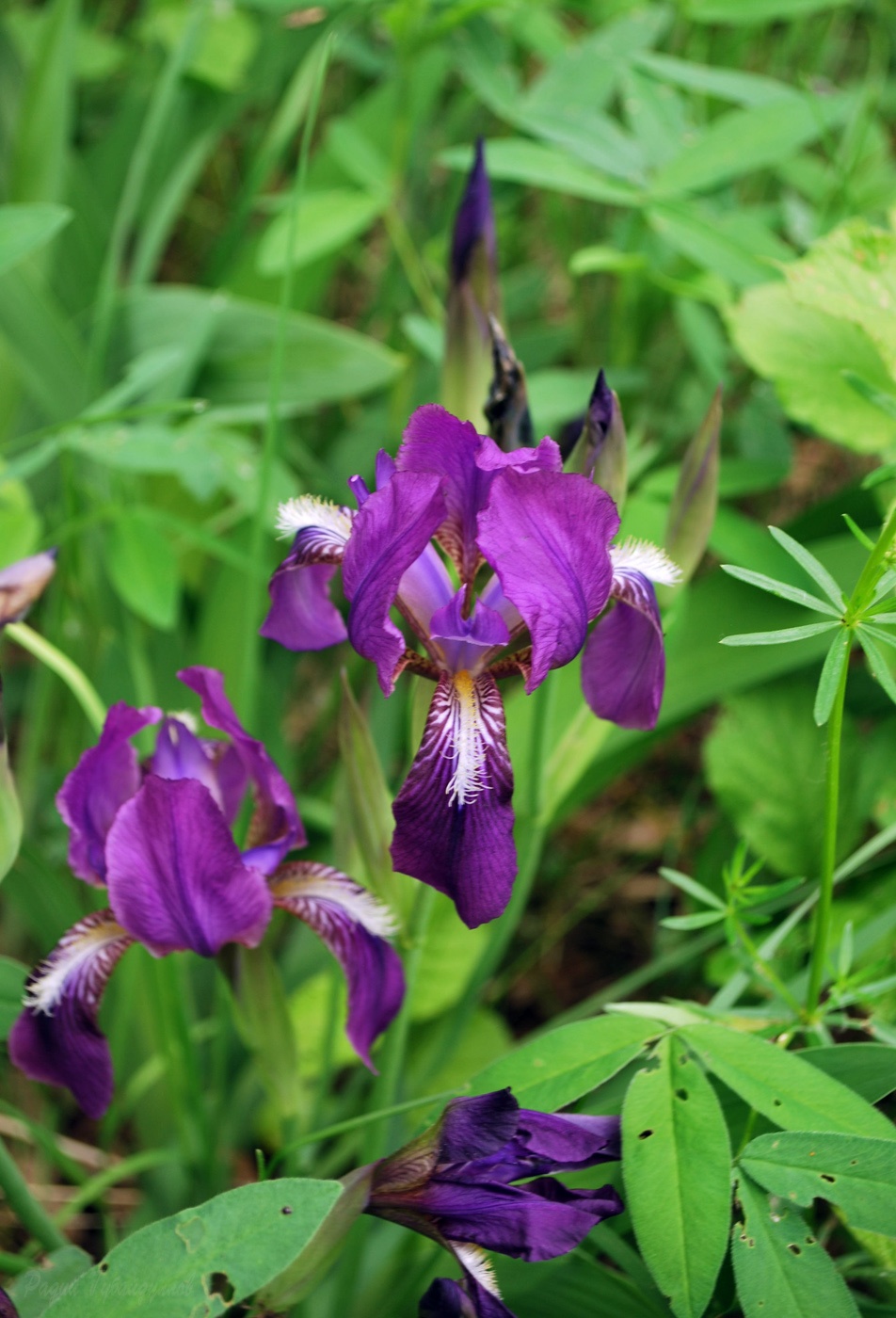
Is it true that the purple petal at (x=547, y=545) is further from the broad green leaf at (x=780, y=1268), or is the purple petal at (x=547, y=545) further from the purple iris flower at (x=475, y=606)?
the broad green leaf at (x=780, y=1268)

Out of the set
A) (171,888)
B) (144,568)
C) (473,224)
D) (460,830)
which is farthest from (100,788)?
(473,224)

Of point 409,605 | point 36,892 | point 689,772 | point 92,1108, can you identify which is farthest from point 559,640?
point 689,772

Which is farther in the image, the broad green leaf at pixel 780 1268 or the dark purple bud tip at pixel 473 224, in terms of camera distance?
the dark purple bud tip at pixel 473 224

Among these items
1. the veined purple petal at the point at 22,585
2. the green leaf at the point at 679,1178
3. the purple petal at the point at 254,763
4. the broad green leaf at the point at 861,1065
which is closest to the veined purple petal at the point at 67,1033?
the purple petal at the point at 254,763

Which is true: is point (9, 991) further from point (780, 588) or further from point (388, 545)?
point (780, 588)

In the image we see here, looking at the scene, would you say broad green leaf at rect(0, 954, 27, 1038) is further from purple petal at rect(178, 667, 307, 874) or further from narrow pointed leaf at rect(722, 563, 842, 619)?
narrow pointed leaf at rect(722, 563, 842, 619)

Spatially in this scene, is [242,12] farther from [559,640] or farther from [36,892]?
[559,640]

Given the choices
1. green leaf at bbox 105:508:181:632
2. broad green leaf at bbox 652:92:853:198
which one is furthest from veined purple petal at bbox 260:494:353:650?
broad green leaf at bbox 652:92:853:198
